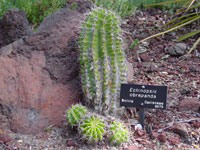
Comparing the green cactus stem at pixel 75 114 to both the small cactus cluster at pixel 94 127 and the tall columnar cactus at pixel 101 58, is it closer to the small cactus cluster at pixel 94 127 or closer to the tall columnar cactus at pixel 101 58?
the small cactus cluster at pixel 94 127

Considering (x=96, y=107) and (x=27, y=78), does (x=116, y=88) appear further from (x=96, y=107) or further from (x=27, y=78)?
(x=27, y=78)

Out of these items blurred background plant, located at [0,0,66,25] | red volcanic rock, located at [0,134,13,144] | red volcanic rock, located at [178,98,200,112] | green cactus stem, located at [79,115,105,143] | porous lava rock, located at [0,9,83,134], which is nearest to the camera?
green cactus stem, located at [79,115,105,143]

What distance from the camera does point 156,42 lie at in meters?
4.36

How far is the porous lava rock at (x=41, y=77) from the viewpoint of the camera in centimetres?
280

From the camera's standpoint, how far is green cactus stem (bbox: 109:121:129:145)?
2473 mm

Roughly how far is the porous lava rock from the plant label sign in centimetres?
51

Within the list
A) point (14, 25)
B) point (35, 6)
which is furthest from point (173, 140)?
point (35, 6)

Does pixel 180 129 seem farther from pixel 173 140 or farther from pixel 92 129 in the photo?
pixel 92 129

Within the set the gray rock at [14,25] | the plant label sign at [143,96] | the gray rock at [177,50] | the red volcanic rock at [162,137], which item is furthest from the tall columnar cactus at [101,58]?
the gray rock at [177,50]

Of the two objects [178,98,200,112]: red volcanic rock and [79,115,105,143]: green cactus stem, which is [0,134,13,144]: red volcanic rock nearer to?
[79,115,105,143]: green cactus stem

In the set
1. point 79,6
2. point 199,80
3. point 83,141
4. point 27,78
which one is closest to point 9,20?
point 79,6

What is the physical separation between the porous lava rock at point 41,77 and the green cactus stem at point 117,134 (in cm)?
56

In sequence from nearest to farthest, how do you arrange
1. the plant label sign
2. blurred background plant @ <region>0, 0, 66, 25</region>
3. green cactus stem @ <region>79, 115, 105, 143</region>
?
green cactus stem @ <region>79, 115, 105, 143</region> < the plant label sign < blurred background plant @ <region>0, 0, 66, 25</region>

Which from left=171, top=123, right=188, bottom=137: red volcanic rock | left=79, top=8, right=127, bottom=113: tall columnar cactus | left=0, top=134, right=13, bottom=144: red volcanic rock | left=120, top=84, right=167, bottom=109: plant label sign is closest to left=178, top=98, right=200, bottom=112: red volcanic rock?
left=171, top=123, right=188, bottom=137: red volcanic rock
